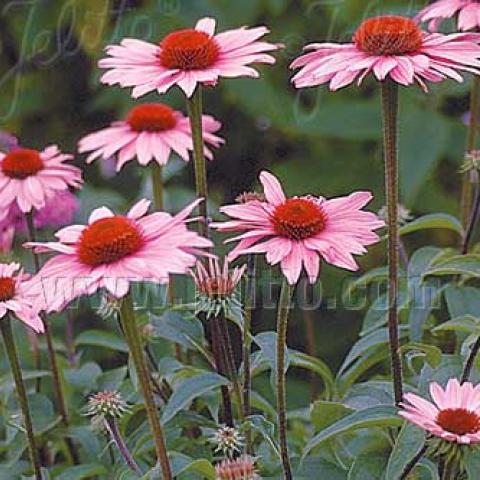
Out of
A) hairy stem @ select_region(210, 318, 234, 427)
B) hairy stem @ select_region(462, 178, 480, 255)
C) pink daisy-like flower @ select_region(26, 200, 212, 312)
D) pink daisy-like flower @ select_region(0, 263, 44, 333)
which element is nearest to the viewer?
pink daisy-like flower @ select_region(26, 200, 212, 312)

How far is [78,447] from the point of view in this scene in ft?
3.54

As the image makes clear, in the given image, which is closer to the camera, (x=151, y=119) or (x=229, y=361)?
(x=229, y=361)

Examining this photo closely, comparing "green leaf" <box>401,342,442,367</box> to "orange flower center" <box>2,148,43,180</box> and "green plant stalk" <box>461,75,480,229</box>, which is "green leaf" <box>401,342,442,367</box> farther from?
"orange flower center" <box>2,148,43,180</box>

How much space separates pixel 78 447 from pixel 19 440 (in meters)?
0.10

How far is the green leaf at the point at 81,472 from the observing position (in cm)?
92

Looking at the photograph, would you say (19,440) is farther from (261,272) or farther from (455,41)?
(455,41)

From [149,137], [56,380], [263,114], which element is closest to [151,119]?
[149,137]

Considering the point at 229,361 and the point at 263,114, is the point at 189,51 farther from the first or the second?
the point at 263,114

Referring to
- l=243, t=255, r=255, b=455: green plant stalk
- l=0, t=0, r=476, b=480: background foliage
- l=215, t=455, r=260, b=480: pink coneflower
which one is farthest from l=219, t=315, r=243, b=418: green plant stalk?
l=0, t=0, r=476, b=480: background foliage

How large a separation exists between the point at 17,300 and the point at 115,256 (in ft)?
0.44

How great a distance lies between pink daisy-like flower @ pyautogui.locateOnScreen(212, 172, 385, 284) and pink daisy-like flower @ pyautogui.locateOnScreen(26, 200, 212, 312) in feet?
0.15

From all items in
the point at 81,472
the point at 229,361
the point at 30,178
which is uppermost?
the point at 30,178

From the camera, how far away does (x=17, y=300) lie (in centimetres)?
80

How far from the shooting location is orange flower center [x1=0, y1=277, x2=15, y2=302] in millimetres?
809
